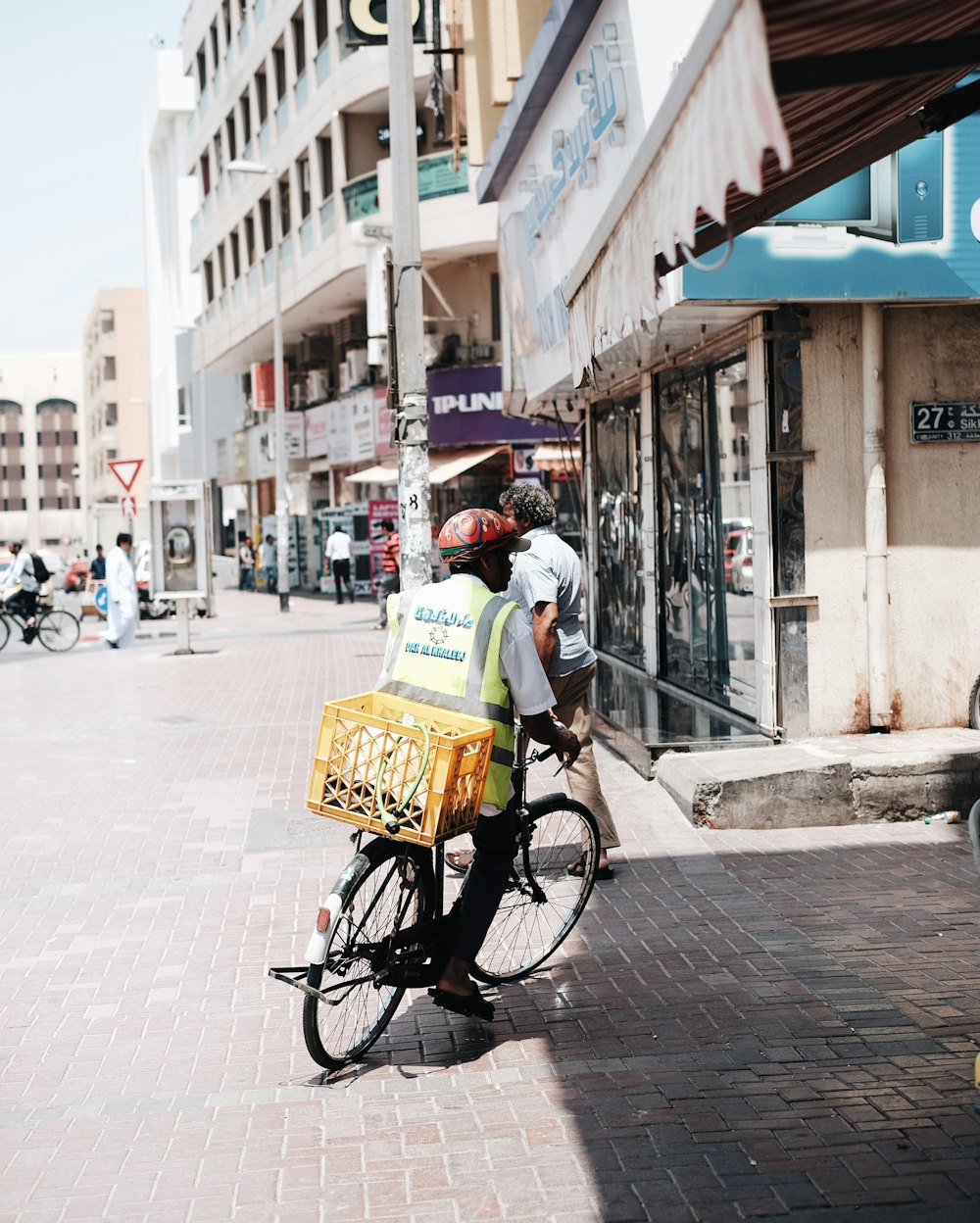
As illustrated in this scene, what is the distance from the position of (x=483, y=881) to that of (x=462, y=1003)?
420 mm

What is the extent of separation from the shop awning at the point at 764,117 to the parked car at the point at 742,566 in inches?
239

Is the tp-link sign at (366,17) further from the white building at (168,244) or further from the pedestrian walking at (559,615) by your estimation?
the white building at (168,244)

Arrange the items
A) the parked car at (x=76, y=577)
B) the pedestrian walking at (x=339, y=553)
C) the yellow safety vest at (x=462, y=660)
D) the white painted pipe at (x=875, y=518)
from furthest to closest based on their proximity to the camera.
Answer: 1. the parked car at (x=76, y=577)
2. the pedestrian walking at (x=339, y=553)
3. the white painted pipe at (x=875, y=518)
4. the yellow safety vest at (x=462, y=660)

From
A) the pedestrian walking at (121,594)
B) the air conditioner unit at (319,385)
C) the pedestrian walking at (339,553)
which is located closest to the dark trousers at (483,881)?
the pedestrian walking at (121,594)

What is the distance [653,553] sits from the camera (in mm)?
13734

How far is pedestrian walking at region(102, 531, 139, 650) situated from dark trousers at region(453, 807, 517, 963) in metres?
16.8

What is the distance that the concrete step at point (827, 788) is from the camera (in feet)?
27.5

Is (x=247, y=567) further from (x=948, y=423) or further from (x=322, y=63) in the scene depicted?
(x=948, y=423)

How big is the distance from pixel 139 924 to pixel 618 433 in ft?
32.5

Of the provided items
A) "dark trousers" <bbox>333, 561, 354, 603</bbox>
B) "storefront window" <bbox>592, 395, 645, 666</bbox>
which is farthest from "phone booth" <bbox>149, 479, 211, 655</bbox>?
"dark trousers" <bbox>333, 561, 354, 603</bbox>

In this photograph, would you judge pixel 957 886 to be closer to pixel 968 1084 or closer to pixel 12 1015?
pixel 968 1084

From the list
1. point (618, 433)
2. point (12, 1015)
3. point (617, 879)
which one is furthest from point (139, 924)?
point (618, 433)

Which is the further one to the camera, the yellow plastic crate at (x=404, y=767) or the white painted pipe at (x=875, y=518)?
the white painted pipe at (x=875, y=518)

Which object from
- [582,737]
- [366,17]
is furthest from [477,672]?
[366,17]
